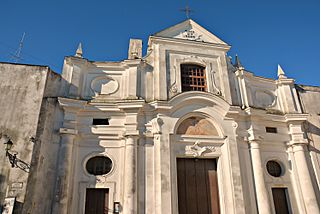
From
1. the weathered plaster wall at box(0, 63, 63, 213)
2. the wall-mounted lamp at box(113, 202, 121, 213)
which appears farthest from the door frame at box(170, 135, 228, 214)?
the weathered plaster wall at box(0, 63, 63, 213)

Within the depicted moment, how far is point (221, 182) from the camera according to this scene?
37.0ft

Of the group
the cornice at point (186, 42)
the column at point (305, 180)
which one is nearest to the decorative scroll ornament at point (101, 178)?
the cornice at point (186, 42)

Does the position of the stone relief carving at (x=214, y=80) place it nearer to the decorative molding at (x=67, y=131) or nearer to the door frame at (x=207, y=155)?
the door frame at (x=207, y=155)

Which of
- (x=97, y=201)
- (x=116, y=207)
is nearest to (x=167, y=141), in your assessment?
(x=116, y=207)

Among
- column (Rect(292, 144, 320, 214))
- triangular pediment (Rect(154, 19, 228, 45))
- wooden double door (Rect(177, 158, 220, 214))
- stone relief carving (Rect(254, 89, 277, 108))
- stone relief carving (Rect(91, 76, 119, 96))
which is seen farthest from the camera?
triangular pediment (Rect(154, 19, 228, 45))

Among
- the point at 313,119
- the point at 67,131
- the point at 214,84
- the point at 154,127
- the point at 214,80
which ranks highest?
the point at 214,80

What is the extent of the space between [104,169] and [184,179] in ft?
11.5

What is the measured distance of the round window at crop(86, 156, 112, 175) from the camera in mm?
10883

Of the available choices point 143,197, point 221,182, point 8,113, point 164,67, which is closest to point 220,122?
point 221,182

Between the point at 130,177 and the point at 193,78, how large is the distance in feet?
20.1

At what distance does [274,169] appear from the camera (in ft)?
42.1

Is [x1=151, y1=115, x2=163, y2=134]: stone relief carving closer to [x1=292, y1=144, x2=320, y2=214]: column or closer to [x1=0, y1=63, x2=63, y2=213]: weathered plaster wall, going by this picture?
[x1=0, y1=63, x2=63, y2=213]: weathered plaster wall

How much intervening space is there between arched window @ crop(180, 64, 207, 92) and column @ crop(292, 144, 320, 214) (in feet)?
18.5

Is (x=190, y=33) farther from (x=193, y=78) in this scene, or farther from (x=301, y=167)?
(x=301, y=167)
